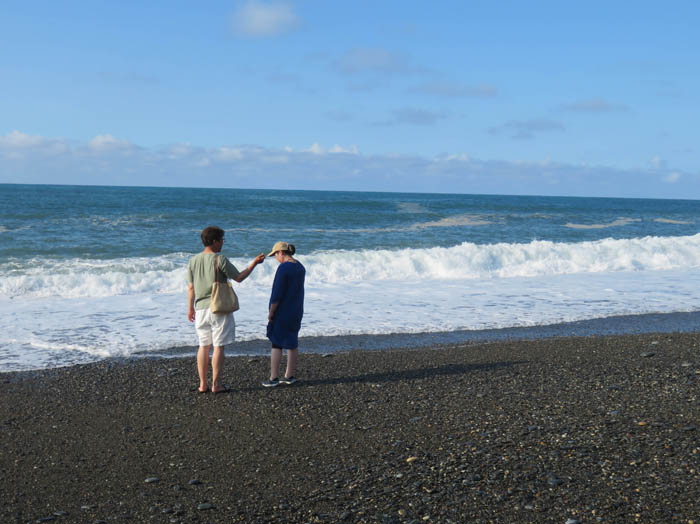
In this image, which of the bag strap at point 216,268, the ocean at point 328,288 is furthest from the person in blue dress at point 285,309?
the ocean at point 328,288

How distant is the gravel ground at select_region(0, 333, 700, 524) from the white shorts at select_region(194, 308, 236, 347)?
547 mm

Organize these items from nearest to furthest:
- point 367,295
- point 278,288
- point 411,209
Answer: point 278,288, point 367,295, point 411,209

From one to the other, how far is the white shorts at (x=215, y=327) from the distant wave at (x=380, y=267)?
721 cm

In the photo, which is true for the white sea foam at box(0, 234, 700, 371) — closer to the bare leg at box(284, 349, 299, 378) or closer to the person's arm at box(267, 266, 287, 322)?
the bare leg at box(284, 349, 299, 378)

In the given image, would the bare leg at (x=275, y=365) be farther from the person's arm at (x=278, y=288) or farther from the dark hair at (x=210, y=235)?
the dark hair at (x=210, y=235)

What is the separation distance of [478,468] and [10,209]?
39.1 metres

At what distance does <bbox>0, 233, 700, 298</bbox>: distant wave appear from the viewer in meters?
13.4

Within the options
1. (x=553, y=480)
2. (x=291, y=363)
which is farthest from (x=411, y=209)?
(x=553, y=480)

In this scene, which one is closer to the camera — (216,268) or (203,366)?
(216,268)

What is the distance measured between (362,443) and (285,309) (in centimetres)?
202

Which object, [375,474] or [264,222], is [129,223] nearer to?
[264,222]

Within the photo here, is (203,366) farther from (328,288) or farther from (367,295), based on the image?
(328,288)

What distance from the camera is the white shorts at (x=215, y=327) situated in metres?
6.16

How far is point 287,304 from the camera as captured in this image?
6.45 m
